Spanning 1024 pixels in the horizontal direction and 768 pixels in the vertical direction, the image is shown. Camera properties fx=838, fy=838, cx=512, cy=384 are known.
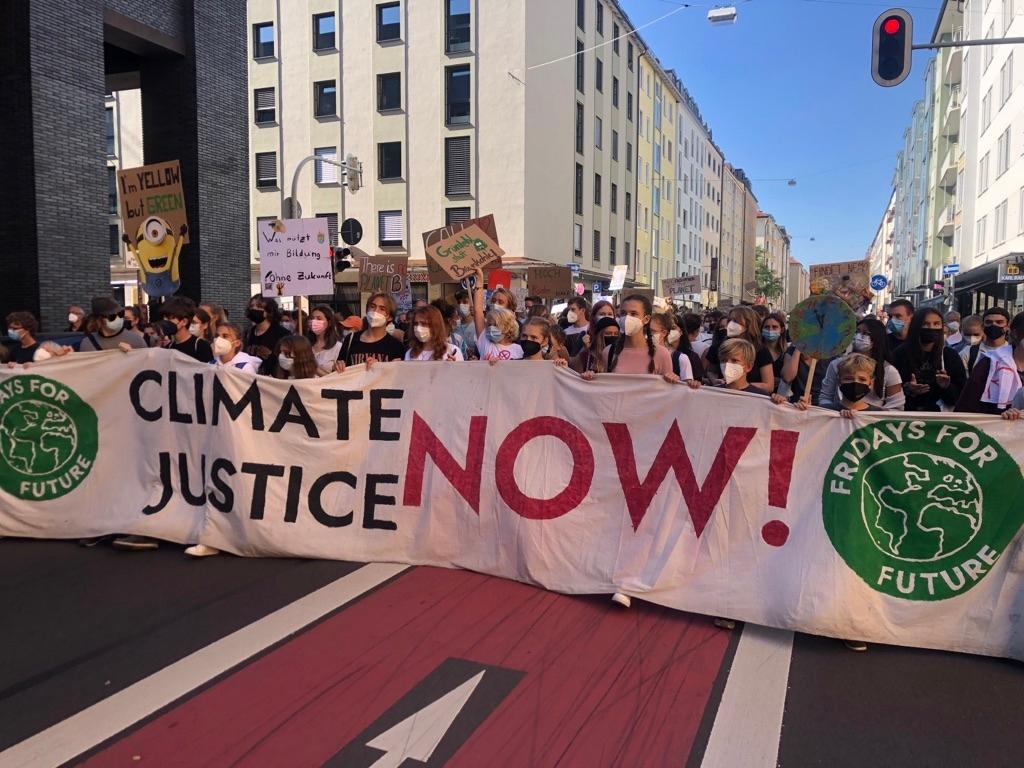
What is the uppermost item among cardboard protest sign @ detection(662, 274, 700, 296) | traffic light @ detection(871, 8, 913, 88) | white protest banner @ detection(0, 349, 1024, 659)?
traffic light @ detection(871, 8, 913, 88)

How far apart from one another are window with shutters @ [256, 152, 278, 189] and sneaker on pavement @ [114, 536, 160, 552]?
3263 centimetres

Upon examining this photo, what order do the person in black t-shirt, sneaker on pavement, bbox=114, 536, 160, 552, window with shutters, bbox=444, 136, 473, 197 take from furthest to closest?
window with shutters, bbox=444, 136, 473, 197, the person in black t-shirt, sneaker on pavement, bbox=114, 536, 160, 552

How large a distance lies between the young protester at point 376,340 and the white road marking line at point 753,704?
3739 mm

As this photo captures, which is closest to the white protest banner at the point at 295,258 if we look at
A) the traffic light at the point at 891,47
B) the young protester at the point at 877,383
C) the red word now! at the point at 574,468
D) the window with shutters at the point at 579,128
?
the red word now! at the point at 574,468

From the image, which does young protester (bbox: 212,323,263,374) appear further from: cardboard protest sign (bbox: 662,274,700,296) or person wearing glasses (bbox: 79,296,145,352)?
cardboard protest sign (bbox: 662,274,700,296)

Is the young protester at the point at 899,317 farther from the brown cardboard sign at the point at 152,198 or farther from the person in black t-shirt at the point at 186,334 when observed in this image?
the brown cardboard sign at the point at 152,198

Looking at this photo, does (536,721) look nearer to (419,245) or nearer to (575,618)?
(575,618)

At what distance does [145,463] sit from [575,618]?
3382 millimetres

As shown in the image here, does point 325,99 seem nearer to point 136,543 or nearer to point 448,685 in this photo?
point 136,543

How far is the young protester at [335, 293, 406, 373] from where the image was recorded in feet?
22.9

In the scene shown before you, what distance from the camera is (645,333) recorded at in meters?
6.27

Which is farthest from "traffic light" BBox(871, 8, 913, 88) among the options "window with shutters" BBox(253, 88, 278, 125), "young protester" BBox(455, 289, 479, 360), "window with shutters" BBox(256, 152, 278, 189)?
"window with shutters" BBox(253, 88, 278, 125)

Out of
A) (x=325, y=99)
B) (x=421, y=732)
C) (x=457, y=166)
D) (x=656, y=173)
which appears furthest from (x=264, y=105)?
(x=421, y=732)

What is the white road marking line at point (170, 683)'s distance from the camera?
329 cm
